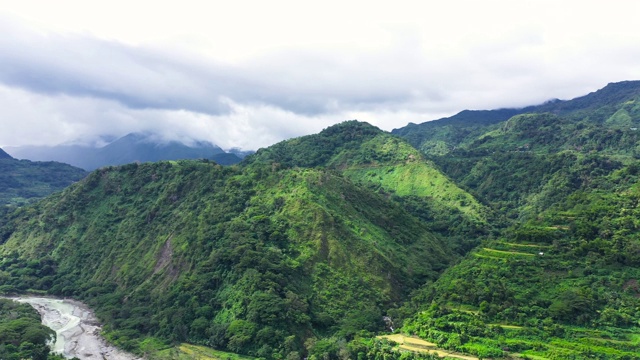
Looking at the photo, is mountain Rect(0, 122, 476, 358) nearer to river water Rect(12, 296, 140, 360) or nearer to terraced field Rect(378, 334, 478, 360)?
river water Rect(12, 296, 140, 360)

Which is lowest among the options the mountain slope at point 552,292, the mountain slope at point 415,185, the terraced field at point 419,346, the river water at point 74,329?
the river water at point 74,329

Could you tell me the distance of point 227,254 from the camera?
307 feet

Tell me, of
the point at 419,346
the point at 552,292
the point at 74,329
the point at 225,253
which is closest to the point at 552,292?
the point at 552,292

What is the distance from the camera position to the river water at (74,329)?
83.1m

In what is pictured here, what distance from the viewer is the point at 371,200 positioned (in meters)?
127

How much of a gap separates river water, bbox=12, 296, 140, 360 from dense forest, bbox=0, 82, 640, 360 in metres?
3.33

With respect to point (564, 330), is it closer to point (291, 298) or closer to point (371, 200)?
point (291, 298)

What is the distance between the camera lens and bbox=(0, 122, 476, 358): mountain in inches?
3167

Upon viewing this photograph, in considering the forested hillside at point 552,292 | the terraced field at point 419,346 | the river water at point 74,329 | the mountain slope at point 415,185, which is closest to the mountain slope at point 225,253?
the river water at point 74,329

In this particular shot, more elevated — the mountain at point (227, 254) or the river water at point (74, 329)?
the mountain at point (227, 254)

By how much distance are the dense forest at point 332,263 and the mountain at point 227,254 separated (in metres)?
0.42

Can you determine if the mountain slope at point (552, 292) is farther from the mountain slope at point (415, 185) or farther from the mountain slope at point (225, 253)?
the mountain slope at point (415, 185)

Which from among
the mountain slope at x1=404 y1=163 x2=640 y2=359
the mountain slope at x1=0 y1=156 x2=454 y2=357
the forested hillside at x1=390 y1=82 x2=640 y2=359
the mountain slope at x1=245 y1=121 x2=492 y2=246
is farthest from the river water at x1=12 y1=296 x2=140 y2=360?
the mountain slope at x1=245 y1=121 x2=492 y2=246

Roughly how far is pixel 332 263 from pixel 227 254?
2270cm
